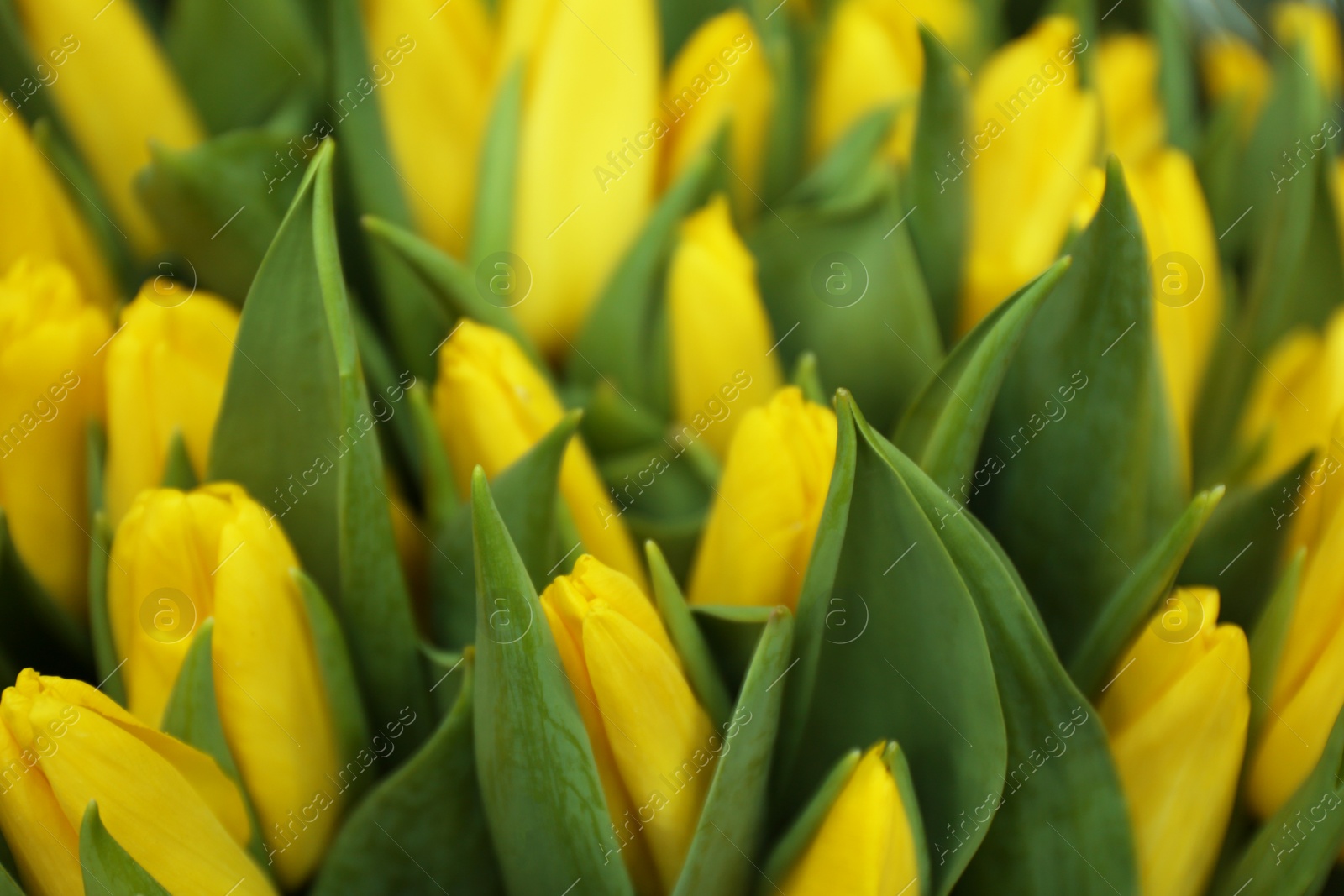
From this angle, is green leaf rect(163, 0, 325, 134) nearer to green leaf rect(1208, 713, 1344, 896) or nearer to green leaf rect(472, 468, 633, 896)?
green leaf rect(472, 468, 633, 896)

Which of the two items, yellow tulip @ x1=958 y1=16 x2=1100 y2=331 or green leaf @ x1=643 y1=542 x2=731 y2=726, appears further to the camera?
yellow tulip @ x1=958 y1=16 x2=1100 y2=331

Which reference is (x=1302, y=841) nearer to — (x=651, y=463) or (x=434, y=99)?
(x=651, y=463)

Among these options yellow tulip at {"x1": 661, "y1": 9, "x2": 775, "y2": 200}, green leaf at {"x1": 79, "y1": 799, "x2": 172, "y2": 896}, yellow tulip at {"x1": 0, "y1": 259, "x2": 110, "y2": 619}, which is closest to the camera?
green leaf at {"x1": 79, "y1": 799, "x2": 172, "y2": 896}

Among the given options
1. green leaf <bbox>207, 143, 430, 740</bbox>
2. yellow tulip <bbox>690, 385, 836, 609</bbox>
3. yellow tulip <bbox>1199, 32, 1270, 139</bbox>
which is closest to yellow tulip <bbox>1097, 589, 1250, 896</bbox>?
yellow tulip <bbox>690, 385, 836, 609</bbox>

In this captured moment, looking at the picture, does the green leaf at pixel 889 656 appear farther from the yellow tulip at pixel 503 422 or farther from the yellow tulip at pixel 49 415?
the yellow tulip at pixel 49 415

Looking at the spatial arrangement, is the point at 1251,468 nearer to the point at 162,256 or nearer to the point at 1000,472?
the point at 1000,472

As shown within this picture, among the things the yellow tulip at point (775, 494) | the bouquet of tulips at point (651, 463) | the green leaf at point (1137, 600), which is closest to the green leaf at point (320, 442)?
the bouquet of tulips at point (651, 463)
